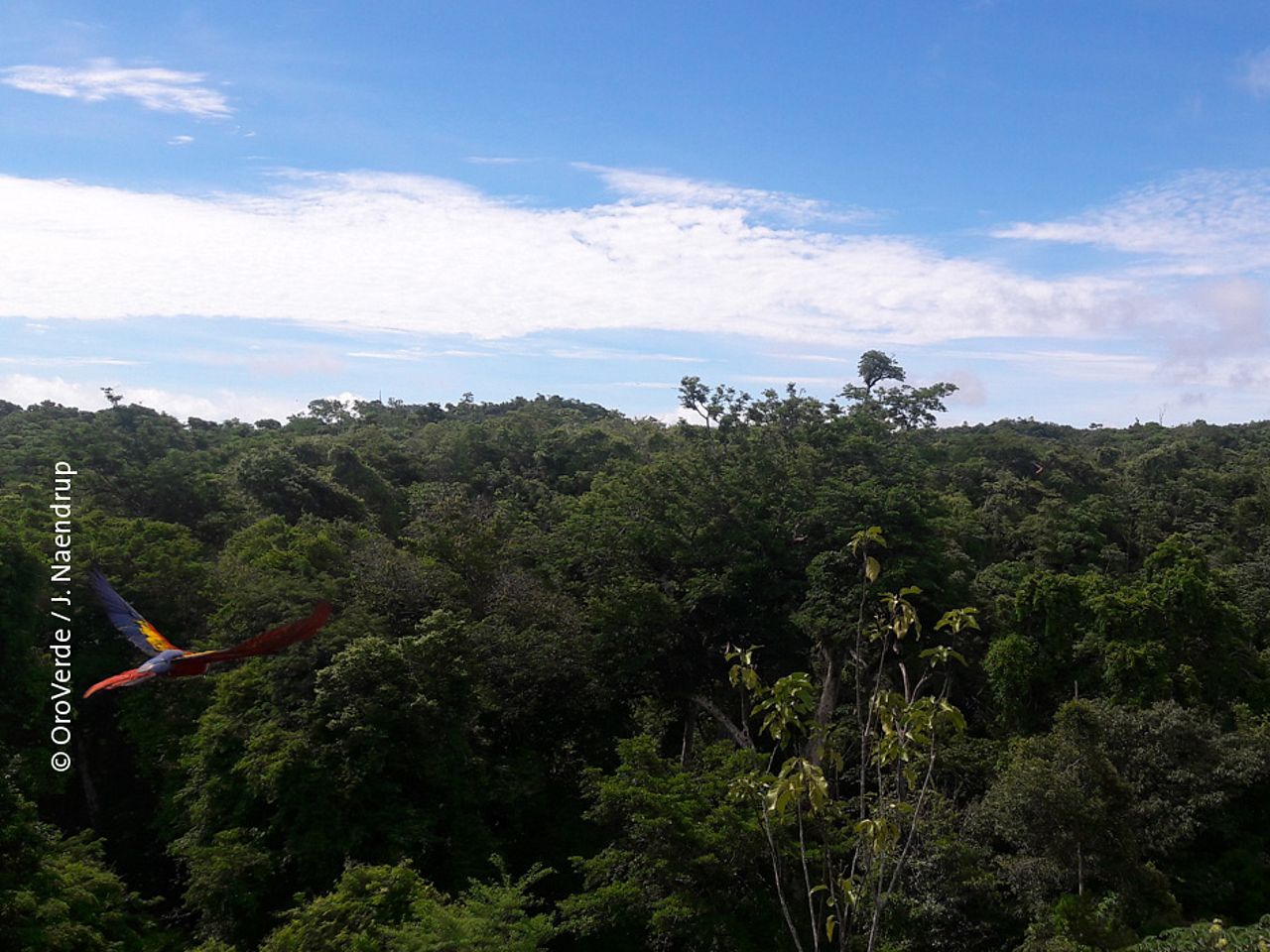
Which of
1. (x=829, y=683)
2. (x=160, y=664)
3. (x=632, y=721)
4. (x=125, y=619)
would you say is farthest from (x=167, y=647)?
(x=829, y=683)

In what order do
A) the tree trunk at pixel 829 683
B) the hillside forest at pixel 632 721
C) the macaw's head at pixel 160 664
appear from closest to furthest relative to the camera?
1. the macaw's head at pixel 160 664
2. the hillside forest at pixel 632 721
3. the tree trunk at pixel 829 683

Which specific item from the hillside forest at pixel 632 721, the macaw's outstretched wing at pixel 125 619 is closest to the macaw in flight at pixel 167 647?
the macaw's outstretched wing at pixel 125 619

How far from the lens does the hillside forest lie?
8656 mm

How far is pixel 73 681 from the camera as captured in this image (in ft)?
43.4

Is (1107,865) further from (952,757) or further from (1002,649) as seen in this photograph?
(1002,649)

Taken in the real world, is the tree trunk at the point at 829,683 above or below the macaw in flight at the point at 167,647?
below

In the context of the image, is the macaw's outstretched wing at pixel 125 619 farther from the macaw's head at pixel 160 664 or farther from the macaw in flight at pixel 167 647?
the macaw's head at pixel 160 664

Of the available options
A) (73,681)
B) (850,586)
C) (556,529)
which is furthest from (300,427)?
(850,586)

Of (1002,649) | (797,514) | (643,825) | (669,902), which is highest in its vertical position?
(797,514)

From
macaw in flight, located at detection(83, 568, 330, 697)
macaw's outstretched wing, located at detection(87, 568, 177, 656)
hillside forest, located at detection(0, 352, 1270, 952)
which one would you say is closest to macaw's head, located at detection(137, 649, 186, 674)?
macaw in flight, located at detection(83, 568, 330, 697)

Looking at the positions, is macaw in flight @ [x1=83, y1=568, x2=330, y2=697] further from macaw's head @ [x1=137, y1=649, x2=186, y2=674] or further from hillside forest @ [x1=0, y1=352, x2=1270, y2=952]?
hillside forest @ [x1=0, y1=352, x2=1270, y2=952]

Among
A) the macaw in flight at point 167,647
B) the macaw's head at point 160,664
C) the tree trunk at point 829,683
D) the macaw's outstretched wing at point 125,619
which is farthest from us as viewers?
the tree trunk at point 829,683

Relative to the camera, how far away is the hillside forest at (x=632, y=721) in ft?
28.4

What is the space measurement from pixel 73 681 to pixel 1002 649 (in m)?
15.0
